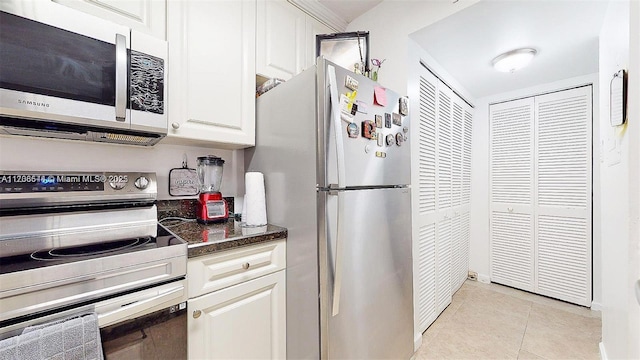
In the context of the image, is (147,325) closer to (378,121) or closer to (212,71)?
(212,71)

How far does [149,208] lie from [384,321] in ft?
4.32

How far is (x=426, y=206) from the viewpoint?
6.44 ft

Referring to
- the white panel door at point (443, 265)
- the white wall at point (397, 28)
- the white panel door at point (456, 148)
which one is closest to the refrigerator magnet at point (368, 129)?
the white wall at point (397, 28)

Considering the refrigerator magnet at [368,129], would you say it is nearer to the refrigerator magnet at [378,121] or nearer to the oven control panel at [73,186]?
the refrigerator magnet at [378,121]

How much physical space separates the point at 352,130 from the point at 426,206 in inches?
43.7

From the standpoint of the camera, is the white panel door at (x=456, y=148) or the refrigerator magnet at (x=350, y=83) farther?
the white panel door at (x=456, y=148)

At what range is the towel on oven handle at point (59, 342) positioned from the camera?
644 millimetres

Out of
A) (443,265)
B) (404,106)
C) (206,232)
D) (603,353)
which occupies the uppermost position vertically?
(404,106)

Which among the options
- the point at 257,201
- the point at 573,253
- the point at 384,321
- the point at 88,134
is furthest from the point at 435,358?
the point at 88,134

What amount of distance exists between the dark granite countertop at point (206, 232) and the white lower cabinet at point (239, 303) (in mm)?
37


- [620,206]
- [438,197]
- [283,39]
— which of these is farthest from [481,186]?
[283,39]

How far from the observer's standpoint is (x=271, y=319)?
1.26m

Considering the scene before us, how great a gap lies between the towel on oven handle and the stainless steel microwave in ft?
2.23

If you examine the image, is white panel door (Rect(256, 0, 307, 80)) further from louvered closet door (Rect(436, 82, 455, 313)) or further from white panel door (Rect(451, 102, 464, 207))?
white panel door (Rect(451, 102, 464, 207))
